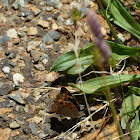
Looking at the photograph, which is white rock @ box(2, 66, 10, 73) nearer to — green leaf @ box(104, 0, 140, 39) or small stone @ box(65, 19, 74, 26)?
small stone @ box(65, 19, 74, 26)

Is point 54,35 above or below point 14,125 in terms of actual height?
above

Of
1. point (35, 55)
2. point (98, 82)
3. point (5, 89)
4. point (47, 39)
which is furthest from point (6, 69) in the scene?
point (98, 82)

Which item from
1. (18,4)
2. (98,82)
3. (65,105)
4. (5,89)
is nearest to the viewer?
(65,105)

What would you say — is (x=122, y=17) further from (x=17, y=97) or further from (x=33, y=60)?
(x=17, y=97)

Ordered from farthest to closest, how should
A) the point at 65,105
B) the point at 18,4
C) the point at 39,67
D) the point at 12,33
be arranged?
the point at 18,4 → the point at 12,33 → the point at 39,67 → the point at 65,105

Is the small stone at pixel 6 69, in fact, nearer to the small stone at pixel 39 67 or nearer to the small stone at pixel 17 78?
the small stone at pixel 17 78

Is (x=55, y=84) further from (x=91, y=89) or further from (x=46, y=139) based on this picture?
(x=46, y=139)

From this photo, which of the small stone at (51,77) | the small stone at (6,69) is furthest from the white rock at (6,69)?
the small stone at (51,77)

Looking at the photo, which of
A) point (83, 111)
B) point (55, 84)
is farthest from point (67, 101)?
point (55, 84)
